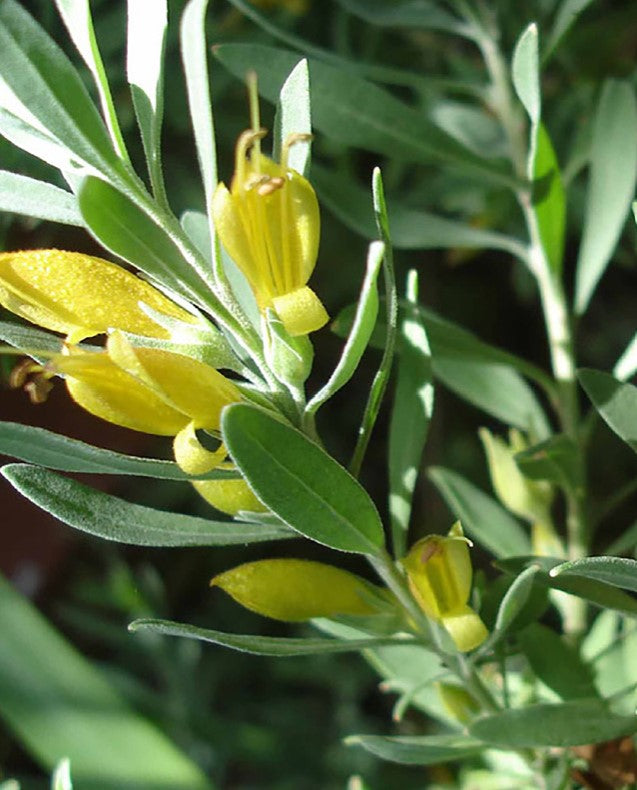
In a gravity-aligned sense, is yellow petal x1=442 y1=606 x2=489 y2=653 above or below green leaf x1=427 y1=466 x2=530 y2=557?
above

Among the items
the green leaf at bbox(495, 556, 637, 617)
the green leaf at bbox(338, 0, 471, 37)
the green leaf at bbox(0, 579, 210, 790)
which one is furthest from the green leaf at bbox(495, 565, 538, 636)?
the green leaf at bbox(338, 0, 471, 37)

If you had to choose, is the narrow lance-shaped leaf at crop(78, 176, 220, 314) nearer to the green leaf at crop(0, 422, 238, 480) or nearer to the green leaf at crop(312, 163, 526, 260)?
the green leaf at crop(0, 422, 238, 480)

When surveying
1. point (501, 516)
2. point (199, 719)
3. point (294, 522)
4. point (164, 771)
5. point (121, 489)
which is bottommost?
point (199, 719)

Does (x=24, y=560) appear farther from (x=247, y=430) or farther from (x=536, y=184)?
(x=247, y=430)

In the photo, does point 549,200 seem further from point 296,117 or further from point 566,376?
point 296,117

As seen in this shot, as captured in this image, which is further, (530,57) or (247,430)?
(530,57)

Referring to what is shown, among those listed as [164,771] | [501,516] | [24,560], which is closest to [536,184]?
[501,516]

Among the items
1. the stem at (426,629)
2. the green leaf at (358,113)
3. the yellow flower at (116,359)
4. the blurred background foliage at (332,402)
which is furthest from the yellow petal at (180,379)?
the blurred background foliage at (332,402)
